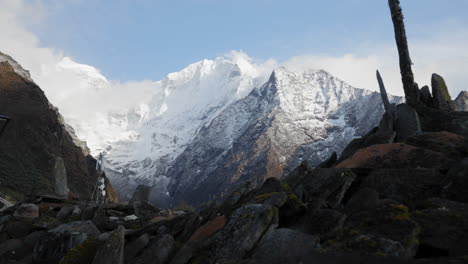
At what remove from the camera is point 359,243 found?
421 cm

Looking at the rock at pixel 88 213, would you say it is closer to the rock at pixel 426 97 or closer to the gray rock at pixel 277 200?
the gray rock at pixel 277 200

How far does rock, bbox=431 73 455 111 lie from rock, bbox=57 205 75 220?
Result: 1447cm

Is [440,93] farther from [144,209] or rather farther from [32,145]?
[32,145]

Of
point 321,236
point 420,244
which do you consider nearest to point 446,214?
point 420,244

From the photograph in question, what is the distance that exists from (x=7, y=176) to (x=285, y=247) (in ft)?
183

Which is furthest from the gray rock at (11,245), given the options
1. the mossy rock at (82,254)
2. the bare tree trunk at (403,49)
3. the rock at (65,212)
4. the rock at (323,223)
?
the bare tree trunk at (403,49)

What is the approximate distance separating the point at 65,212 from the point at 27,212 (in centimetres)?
125

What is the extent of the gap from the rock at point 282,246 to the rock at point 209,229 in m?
1.82

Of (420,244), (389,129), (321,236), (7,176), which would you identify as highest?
(7,176)

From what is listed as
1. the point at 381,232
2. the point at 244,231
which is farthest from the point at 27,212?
the point at 381,232

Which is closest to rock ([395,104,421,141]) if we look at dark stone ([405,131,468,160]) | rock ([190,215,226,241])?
dark stone ([405,131,468,160])

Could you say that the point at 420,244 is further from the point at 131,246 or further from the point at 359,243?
the point at 131,246

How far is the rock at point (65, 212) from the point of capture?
1365 cm

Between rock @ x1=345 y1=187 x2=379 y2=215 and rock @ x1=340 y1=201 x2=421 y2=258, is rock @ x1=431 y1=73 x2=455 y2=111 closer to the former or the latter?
rock @ x1=345 y1=187 x2=379 y2=215
